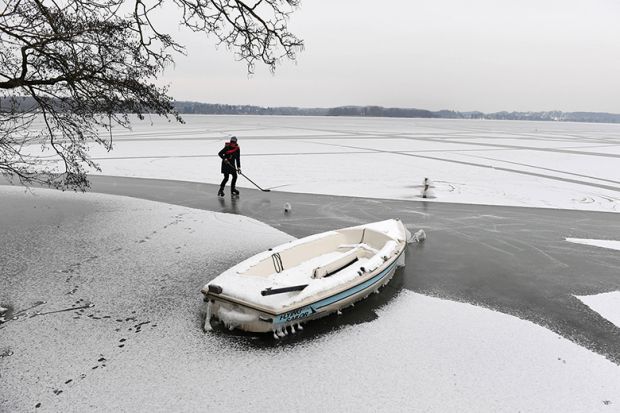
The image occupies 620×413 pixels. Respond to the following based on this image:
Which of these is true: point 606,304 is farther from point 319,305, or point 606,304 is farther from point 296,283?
point 296,283

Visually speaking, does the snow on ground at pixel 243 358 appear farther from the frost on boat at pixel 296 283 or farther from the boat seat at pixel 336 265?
the boat seat at pixel 336 265

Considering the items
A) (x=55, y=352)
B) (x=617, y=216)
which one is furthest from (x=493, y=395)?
(x=617, y=216)

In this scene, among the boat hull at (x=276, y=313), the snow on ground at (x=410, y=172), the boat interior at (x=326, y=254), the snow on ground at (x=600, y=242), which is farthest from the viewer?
the snow on ground at (x=410, y=172)

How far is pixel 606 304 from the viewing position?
19.8 feet

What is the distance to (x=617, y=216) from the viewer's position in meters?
11.2

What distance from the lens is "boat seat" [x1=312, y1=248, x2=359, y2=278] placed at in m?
5.99

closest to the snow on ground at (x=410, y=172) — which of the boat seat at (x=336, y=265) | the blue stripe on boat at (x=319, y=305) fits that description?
the boat seat at (x=336, y=265)

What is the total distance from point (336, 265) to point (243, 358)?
2.33 meters

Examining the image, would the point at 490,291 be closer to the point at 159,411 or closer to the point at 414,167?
the point at 159,411

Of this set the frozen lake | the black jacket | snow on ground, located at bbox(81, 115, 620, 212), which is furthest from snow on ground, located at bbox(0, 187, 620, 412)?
snow on ground, located at bbox(81, 115, 620, 212)

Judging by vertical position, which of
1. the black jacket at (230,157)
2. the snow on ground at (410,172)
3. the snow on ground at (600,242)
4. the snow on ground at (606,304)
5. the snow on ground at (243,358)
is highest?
the black jacket at (230,157)

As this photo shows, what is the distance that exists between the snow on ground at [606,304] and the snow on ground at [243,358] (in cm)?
123

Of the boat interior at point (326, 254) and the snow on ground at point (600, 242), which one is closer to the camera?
the boat interior at point (326, 254)

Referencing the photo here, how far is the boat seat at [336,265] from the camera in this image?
19.6 feet
